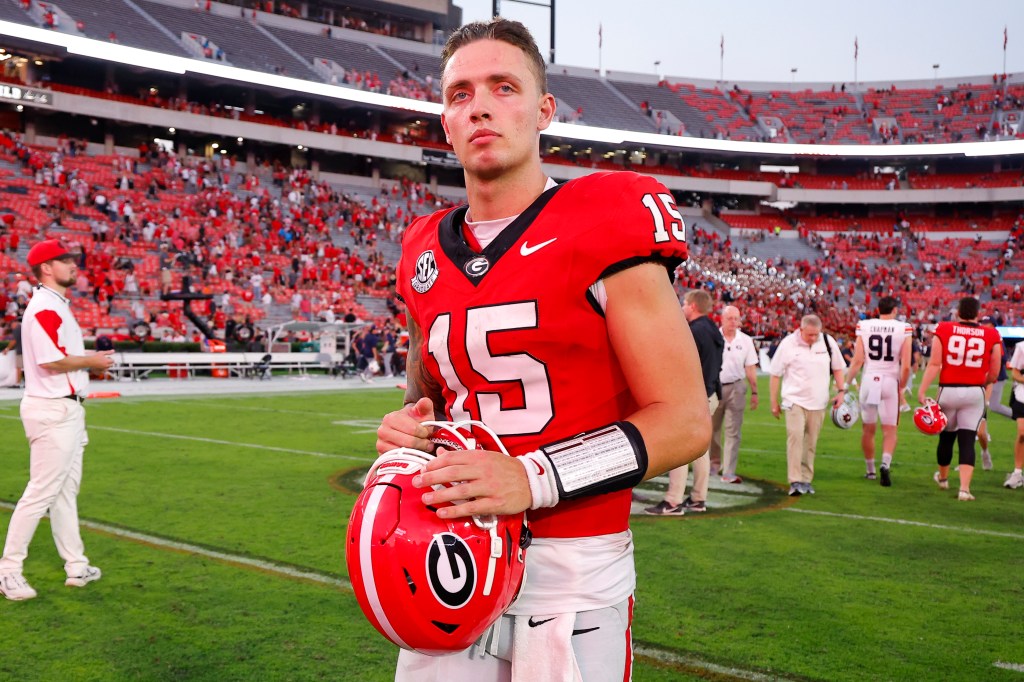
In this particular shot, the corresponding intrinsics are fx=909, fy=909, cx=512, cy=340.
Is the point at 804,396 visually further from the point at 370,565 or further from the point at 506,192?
the point at 370,565

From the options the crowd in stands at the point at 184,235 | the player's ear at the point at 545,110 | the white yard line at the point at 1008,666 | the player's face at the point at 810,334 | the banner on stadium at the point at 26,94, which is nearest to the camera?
the player's ear at the point at 545,110

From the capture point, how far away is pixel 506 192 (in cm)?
213

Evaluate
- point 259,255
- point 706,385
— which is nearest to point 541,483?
point 706,385

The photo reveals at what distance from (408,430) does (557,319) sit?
1.30 feet

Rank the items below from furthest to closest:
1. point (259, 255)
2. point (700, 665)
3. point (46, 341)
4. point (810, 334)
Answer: point (259, 255) < point (810, 334) < point (46, 341) < point (700, 665)

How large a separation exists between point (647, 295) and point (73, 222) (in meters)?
29.5

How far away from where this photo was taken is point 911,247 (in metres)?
51.7

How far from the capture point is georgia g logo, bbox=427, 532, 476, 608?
1.69 metres

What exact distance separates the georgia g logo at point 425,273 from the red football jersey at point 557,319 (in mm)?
103

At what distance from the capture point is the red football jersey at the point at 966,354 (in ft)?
28.8

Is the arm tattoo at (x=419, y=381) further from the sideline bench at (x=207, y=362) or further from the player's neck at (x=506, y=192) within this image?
the sideline bench at (x=207, y=362)

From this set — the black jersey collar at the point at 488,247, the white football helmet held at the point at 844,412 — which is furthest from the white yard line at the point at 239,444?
the black jersey collar at the point at 488,247

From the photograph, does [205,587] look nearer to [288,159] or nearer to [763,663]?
[763,663]

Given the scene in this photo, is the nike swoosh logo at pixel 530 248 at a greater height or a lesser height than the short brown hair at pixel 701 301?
greater
